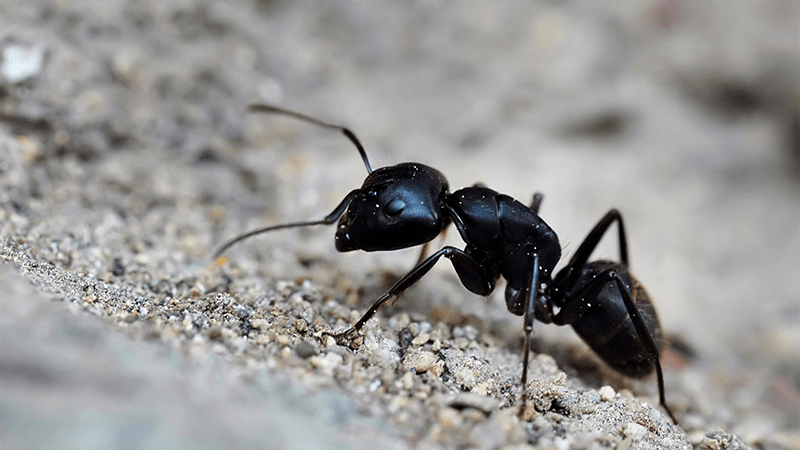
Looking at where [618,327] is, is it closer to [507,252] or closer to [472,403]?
[507,252]

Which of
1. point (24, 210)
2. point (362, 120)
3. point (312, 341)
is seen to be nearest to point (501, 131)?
point (362, 120)

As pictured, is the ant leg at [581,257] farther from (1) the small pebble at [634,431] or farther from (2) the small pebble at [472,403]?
(2) the small pebble at [472,403]

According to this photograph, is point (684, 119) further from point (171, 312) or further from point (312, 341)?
point (171, 312)

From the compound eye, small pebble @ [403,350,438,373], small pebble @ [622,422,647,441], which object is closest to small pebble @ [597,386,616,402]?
small pebble @ [622,422,647,441]

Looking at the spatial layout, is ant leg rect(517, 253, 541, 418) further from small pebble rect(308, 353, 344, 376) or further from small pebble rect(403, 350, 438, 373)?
small pebble rect(308, 353, 344, 376)

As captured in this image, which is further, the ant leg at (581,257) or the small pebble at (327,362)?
the ant leg at (581,257)

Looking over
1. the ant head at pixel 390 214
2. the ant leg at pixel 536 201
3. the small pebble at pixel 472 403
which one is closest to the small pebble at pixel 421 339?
the ant head at pixel 390 214

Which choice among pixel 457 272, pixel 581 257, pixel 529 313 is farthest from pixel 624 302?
pixel 457 272

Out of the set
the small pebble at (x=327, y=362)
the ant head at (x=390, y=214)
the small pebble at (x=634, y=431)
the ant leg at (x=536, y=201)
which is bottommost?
the small pebble at (x=634, y=431)
